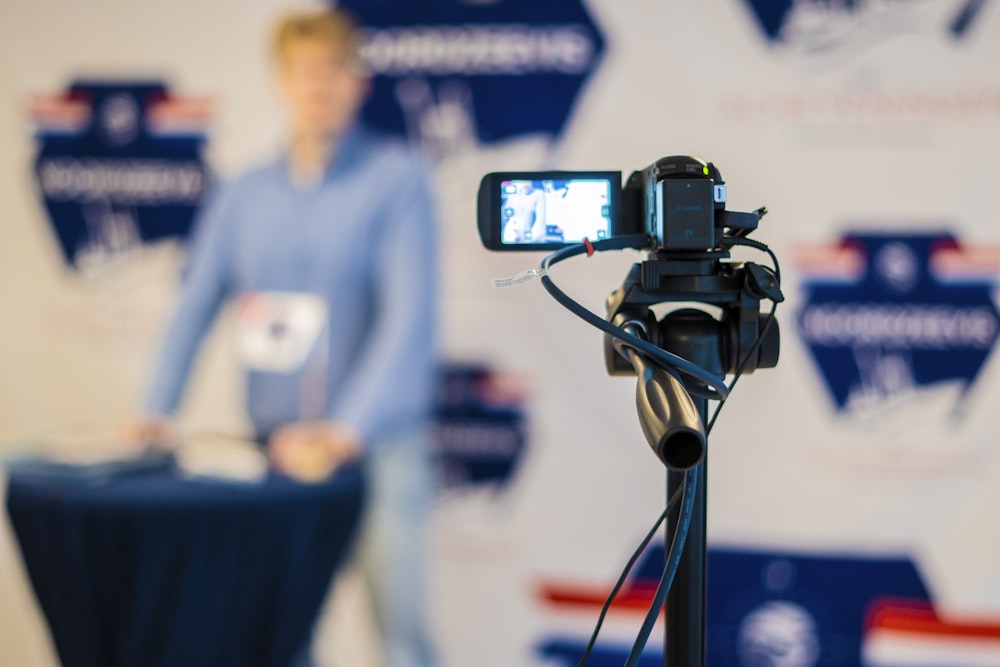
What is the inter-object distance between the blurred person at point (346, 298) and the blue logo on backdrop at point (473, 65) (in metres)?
0.08

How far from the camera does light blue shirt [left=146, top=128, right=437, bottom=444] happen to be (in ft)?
8.16

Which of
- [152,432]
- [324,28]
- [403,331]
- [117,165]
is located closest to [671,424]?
[403,331]

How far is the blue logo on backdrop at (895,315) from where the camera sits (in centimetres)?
226

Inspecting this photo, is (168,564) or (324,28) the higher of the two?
(324,28)

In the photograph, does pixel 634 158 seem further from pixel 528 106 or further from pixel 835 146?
pixel 835 146

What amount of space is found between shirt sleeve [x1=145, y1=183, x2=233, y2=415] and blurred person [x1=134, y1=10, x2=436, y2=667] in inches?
0.7

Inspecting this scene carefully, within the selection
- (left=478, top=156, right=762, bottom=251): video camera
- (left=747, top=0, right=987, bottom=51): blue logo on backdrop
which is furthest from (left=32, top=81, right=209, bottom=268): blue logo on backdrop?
(left=478, top=156, right=762, bottom=251): video camera

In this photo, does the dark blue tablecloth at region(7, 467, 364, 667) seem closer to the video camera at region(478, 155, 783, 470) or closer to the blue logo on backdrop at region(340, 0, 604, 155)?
the blue logo on backdrop at region(340, 0, 604, 155)

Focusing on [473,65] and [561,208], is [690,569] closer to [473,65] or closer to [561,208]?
[561,208]

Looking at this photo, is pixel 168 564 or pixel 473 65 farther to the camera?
pixel 473 65

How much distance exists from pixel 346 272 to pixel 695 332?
1888 millimetres

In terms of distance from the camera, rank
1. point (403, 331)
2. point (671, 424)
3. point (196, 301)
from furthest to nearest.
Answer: point (196, 301) → point (403, 331) → point (671, 424)

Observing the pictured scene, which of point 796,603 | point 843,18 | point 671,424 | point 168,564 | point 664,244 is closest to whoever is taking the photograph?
point 671,424

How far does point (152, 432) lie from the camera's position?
2645 millimetres
